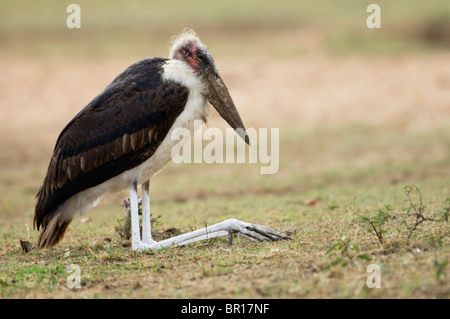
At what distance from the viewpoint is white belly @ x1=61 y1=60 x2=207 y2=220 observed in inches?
218

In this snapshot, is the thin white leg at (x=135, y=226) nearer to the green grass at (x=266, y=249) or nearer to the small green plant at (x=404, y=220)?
the green grass at (x=266, y=249)

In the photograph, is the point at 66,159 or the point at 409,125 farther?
the point at 409,125

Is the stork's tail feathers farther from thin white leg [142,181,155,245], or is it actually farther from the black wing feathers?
thin white leg [142,181,155,245]

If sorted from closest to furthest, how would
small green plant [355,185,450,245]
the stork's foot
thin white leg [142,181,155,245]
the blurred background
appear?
small green plant [355,185,450,245], the stork's foot, thin white leg [142,181,155,245], the blurred background

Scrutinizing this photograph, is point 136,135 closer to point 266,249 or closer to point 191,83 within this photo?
point 191,83

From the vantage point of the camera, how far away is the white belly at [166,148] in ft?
18.2

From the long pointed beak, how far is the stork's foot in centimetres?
76

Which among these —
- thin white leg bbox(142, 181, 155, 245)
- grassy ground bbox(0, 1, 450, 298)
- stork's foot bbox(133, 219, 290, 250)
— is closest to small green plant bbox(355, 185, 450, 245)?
grassy ground bbox(0, 1, 450, 298)

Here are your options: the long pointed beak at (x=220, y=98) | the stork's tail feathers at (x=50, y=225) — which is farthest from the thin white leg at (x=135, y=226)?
the long pointed beak at (x=220, y=98)

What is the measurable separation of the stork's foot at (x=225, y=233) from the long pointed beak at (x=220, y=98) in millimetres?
762

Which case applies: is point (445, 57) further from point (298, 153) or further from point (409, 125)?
point (298, 153)
